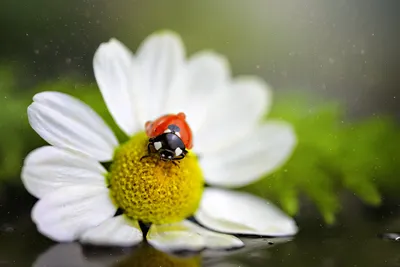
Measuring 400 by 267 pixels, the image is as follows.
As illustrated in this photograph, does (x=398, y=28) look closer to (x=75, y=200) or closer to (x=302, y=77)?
(x=302, y=77)

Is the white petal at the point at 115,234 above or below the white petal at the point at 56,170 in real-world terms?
below

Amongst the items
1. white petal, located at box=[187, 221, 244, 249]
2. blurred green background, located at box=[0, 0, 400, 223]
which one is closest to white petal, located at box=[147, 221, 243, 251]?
white petal, located at box=[187, 221, 244, 249]

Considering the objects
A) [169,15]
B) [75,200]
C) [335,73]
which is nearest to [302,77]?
[335,73]

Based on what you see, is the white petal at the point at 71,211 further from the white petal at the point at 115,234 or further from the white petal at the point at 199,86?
the white petal at the point at 199,86

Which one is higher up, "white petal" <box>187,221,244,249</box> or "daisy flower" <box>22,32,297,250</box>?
"daisy flower" <box>22,32,297,250</box>

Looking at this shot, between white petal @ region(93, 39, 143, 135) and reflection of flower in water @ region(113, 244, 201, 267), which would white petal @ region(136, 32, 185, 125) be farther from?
reflection of flower in water @ region(113, 244, 201, 267)

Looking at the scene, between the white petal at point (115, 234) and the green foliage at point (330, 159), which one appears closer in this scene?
the white petal at point (115, 234)

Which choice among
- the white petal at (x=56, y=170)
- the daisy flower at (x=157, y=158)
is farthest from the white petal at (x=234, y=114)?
the white petal at (x=56, y=170)
